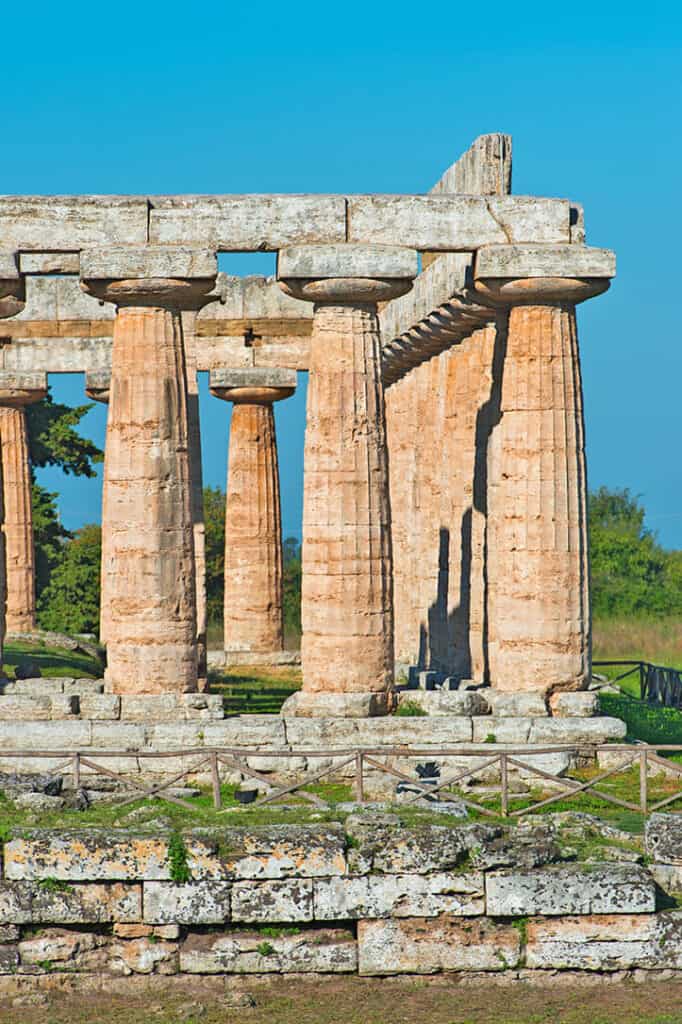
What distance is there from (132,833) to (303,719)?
9.52 meters

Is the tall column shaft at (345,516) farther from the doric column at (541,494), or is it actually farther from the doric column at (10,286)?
the doric column at (10,286)

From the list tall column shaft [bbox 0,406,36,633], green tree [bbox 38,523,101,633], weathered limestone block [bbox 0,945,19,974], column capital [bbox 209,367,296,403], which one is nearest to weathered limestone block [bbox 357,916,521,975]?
weathered limestone block [bbox 0,945,19,974]

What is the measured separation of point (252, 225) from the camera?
29344 mm

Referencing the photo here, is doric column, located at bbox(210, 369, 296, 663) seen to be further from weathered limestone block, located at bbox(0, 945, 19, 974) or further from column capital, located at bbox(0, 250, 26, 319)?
weathered limestone block, located at bbox(0, 945, 19, 974)

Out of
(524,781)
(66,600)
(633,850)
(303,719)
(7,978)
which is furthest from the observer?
(66,600)

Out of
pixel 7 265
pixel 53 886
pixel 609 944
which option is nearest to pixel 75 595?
pixel 7 265

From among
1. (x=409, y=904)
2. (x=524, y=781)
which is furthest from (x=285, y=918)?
(x=524, y=781)

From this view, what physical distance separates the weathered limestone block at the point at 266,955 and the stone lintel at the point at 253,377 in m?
26.1

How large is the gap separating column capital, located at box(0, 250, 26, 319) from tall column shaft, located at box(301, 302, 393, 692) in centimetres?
476

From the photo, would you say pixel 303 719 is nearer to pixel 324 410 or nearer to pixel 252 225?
pixel 324 410

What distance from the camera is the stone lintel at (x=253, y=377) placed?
44094 millimetres

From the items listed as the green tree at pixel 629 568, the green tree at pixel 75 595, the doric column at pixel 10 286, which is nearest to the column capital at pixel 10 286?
the doric column at pixel 10 286

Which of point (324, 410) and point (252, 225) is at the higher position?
point (252, 225)

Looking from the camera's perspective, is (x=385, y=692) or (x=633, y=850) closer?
(x=633, y=850)
